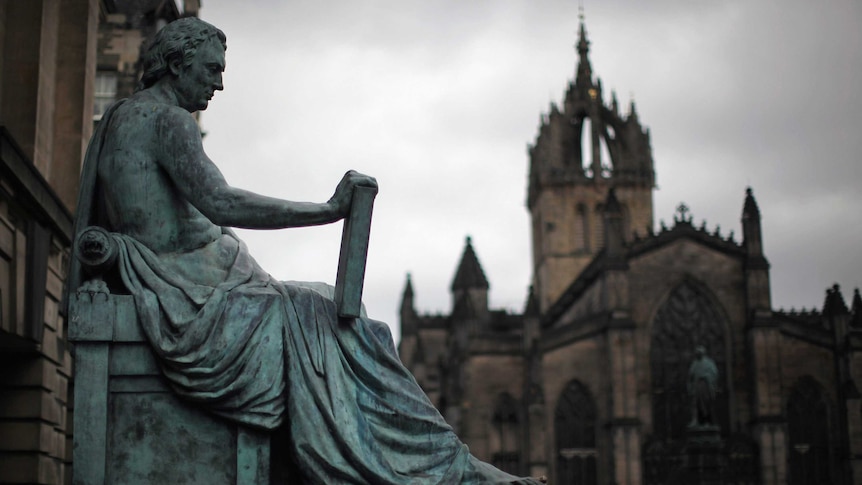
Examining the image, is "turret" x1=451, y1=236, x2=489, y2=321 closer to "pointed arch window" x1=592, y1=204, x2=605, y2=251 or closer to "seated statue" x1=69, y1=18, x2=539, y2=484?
"pointed arch window" x1=592, y1=204, x2=605, y2=251

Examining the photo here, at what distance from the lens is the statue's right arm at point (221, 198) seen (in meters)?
4.30

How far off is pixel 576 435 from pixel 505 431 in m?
3.58

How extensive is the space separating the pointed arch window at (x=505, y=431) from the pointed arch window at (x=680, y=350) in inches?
244

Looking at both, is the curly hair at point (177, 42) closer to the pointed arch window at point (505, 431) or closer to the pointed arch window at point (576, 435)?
the pointed arch window at point (576, 435)

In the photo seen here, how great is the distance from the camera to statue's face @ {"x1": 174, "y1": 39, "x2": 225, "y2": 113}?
4539mm

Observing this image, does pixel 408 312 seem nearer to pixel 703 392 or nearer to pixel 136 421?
pixel 703 392

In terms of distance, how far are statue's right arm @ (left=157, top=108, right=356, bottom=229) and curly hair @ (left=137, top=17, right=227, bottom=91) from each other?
30cm

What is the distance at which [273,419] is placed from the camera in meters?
4.13

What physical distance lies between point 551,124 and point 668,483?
113 ft

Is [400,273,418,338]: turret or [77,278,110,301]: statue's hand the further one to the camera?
[400,273,418,338]: turret

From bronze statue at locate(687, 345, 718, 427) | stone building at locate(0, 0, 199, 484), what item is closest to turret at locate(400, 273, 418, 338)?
bronze statue at locate(687, 345, 718, 427)

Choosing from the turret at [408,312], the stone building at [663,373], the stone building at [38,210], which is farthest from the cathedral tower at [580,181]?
the stone building at [38,210]

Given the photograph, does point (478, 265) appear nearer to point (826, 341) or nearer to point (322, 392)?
point (826, 341)

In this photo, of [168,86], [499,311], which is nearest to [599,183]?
[499,311]
